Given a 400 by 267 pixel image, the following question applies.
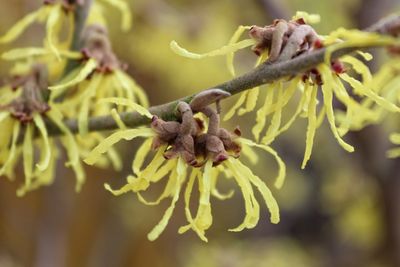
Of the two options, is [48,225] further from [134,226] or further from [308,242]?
[308,242]

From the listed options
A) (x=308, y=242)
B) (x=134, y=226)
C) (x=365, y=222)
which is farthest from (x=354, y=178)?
(x=308, y=242)

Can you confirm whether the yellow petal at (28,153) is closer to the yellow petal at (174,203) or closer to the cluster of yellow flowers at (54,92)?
the cluster of yellow flowers at (54,92)

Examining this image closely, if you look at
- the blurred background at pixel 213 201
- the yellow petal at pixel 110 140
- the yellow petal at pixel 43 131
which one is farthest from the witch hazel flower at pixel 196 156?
the blurred background at pixel 213 201

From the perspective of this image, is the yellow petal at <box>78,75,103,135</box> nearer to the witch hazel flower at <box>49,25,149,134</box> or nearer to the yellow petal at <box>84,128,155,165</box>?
the witch hazel flower at <box>49,25,149,134</box>

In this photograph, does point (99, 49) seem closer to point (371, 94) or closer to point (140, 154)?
point (140, 154)

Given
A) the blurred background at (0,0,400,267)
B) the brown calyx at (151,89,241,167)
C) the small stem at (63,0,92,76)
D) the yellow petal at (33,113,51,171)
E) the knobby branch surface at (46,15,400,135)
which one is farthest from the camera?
the blurred background at (0,0,400,267)

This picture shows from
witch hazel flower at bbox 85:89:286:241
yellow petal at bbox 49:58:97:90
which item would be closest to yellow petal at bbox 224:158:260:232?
witch hazel flower at bbox 85:89:286:241

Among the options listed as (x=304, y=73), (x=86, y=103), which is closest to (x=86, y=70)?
(x=86, y=103)
